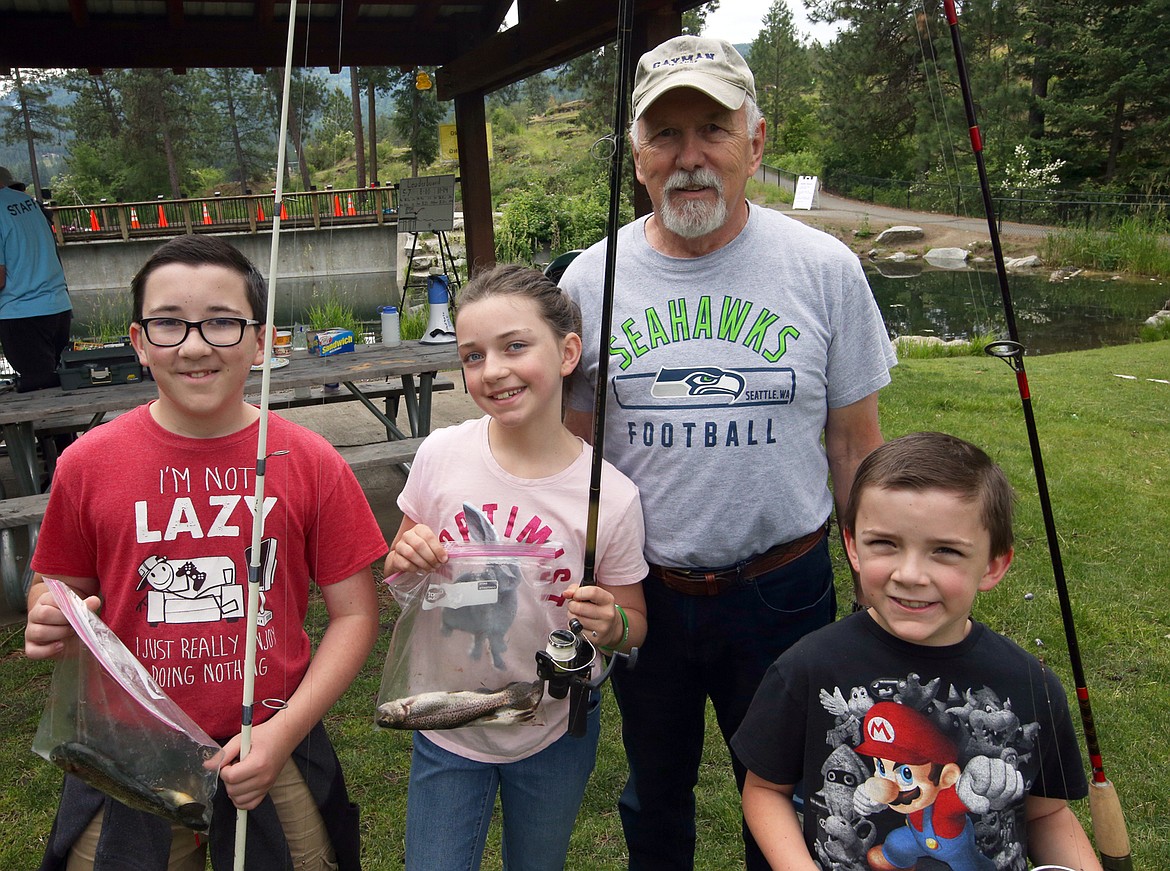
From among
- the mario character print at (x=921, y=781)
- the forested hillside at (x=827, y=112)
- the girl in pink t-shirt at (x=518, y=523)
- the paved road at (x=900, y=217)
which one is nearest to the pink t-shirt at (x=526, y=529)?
the girl in pink t-shirt at (x=518, y=523)

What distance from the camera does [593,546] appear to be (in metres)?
1.60

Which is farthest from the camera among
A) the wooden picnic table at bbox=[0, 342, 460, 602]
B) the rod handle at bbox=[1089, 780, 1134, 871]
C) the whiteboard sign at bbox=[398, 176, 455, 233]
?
the whiteboard sign at bbox=[398, 176, 455, 233]

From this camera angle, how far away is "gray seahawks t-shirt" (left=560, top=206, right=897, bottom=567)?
1.77m

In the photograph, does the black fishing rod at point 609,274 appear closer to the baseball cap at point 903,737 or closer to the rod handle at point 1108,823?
the baseball cap at point 903,737

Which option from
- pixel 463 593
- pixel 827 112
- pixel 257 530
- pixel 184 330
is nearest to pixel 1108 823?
pixel 463 593

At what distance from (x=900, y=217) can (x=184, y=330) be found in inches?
964

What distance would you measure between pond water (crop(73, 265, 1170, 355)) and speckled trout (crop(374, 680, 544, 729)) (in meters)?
9.87

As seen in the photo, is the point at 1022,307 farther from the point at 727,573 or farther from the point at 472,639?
the point at 472,639

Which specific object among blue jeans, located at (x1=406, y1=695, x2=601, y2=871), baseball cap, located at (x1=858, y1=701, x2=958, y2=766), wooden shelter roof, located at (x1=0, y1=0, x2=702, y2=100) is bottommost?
blue jeans, located at (x1=406, y1=695, x2=601, y2=871)

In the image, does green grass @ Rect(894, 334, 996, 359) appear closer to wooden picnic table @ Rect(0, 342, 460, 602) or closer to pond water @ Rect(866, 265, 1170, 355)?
pond water @ Rect(866, 265, 1170, 355)

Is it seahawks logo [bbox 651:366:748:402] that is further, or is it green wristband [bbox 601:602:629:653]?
seahawks logo [bbox 651:366:748:402]

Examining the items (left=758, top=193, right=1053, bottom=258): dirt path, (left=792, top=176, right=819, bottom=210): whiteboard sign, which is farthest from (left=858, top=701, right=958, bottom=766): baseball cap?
(left=758, top=193, right=1053, bottom=258): dirt path

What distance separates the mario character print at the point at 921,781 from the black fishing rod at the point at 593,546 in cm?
40

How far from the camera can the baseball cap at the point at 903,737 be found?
133 centimetres
